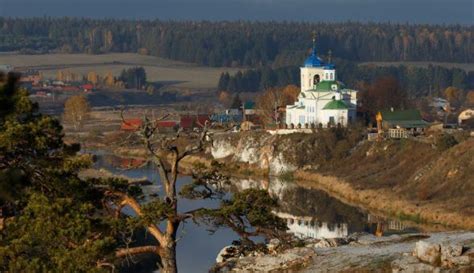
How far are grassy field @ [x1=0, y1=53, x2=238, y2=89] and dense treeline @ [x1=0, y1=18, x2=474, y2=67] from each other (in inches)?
136

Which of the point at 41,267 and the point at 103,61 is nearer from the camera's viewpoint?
the point at 41,267

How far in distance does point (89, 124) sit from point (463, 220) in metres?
43.4

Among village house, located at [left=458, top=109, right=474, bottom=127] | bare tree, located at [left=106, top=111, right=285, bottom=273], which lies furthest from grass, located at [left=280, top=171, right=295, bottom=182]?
bare tree, located at [left=106, top=111, right=285, bottom=273]

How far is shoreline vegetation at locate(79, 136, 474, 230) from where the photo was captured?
113 ft

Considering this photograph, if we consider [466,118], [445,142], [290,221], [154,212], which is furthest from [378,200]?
[466,118]

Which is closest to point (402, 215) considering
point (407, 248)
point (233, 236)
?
point (233, 236)

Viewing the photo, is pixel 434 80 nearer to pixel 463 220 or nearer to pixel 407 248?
pixel 463 220

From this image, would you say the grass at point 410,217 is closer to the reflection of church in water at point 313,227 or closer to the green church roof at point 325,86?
the reflection of church in water at point 313,227

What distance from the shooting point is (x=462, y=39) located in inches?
5709

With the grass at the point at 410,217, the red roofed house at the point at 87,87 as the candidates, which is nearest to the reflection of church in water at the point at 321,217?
the grass at the point at 410,217

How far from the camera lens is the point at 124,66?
4958 inches

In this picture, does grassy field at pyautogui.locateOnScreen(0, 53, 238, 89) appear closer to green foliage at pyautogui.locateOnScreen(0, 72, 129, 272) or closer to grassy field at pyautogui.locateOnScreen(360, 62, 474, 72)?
grassy field at pyautogui.locateOnScreen(360, 62, 474, 72)

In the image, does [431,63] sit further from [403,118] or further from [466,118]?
[403,118]

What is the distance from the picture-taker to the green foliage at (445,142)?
4494 centimetres
